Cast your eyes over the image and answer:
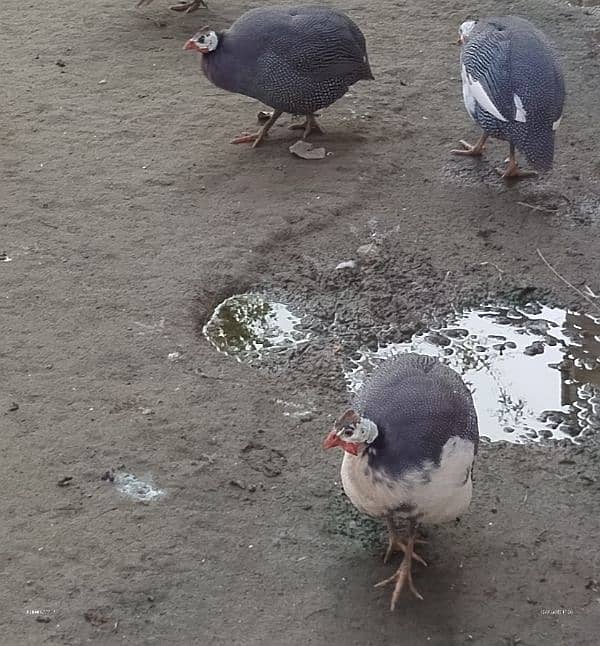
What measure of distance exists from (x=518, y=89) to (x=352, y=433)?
2.56 m

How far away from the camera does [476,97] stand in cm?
518

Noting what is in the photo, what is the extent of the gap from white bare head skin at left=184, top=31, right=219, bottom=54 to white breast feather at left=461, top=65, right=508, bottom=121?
1276 millimetres

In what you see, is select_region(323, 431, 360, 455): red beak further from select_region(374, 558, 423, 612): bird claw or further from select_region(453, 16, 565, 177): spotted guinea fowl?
select_region(453, 16, 565, 177): spotted guinea fowl

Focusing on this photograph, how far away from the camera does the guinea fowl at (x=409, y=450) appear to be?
302 centimetres

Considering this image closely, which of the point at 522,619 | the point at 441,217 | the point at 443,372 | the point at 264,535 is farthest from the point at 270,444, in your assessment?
the point at 441,217

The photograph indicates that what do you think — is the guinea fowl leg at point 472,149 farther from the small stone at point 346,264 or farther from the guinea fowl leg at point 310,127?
the small stone at point 346,264

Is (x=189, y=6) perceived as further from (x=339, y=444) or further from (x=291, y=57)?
(x=339, y=444)

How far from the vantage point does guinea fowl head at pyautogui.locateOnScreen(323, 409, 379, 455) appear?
3006mm

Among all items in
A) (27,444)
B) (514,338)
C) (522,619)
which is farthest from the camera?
(514,338)

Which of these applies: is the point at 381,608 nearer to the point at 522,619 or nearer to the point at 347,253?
the point at 522,619

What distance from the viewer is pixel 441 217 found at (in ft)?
16.8

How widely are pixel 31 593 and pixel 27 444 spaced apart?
0.69m

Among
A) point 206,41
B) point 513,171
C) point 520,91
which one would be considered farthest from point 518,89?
point 206,41

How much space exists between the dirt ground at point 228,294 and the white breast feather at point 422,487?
32 centimetres
